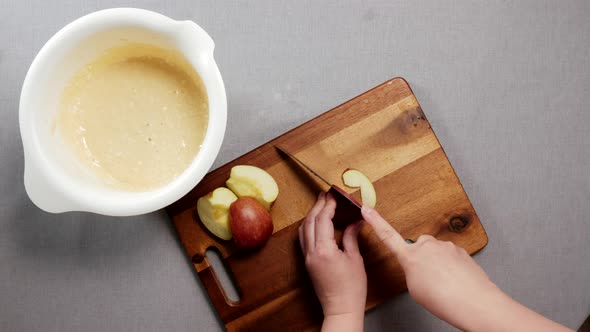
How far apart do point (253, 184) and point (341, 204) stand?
146 millimetres

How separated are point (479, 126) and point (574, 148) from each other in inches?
7.2

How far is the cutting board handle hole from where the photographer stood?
2.88 feet

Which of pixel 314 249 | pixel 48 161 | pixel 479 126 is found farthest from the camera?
pixel 479 126

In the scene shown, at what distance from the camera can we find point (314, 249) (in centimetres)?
82

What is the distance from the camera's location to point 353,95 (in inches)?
35.6

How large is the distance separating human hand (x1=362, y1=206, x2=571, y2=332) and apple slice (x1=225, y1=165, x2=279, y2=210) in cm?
16

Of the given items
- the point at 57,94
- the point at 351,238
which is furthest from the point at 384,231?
the point at 57,94

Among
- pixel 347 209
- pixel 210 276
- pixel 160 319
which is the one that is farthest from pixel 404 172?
pixel 160 319

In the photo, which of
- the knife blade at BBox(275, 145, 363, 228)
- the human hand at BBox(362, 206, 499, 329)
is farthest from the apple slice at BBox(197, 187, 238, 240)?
the human hand at BBox(362, 206, 499, 329)

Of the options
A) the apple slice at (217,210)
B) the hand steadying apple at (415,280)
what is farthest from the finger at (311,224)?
the apple slice at (217,210)

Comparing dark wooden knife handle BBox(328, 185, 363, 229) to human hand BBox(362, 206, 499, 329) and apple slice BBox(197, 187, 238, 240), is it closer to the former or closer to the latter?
human hand BBox(362, 206, 499, 329)

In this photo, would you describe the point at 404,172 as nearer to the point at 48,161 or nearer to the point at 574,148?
the point at 574,148

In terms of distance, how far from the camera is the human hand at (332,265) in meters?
0.82

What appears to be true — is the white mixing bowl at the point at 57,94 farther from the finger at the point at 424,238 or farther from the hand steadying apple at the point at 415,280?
the finger at the point at 424,238
